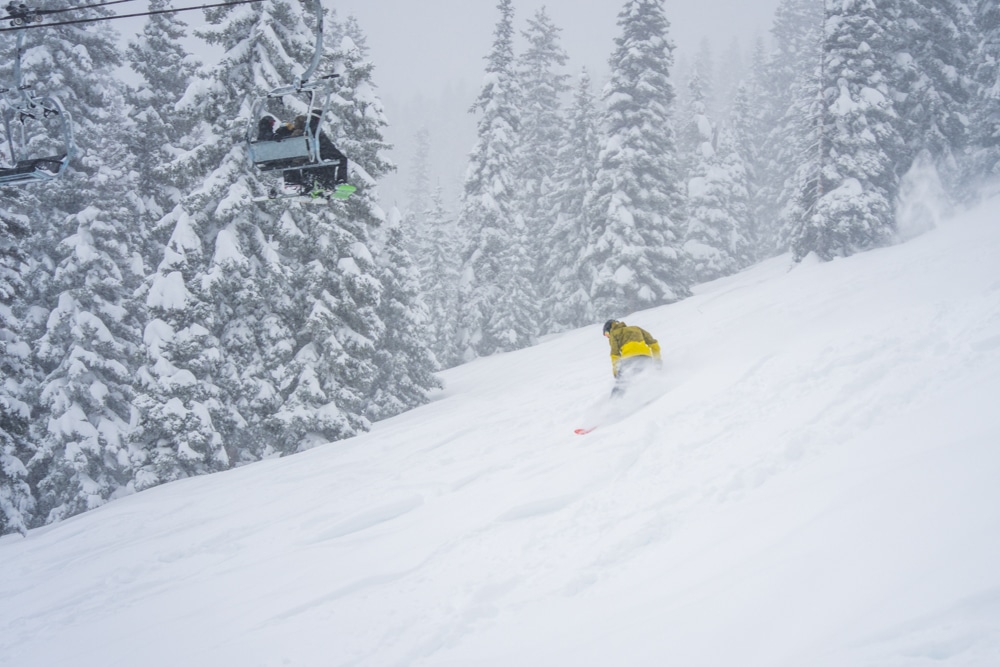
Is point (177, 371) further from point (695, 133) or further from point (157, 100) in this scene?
point (695, 133)

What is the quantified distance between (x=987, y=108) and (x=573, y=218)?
1783cm

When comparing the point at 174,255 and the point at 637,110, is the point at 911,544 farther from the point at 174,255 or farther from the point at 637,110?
the point at 637,110

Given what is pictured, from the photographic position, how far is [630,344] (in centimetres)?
1077

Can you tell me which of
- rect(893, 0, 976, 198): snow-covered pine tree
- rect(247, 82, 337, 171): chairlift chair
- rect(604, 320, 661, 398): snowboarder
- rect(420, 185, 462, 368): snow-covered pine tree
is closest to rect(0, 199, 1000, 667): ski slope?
rect(604, 320, 661, 398): snowboarder

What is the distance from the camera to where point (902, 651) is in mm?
3209

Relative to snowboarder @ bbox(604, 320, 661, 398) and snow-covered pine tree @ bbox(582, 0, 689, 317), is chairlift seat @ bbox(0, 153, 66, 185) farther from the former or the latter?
snow-covered pine tree @ bbox(582, 0, 689, 317)

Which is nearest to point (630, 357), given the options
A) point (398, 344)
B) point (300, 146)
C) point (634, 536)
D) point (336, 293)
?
point (634, 536)

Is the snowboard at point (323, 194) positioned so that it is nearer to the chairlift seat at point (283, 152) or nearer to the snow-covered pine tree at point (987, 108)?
the chairlift seat at point (283, 152)

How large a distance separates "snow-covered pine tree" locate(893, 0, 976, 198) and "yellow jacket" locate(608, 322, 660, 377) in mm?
18842

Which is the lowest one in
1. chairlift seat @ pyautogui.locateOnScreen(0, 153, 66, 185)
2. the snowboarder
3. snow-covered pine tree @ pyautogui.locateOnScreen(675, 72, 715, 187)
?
the snowboarder

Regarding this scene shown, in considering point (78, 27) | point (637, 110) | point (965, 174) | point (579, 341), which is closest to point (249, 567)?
point (579, 341)

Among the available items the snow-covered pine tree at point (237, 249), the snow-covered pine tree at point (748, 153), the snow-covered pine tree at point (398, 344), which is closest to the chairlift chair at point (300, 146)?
the snow-covered pine tree at point (237, 249)

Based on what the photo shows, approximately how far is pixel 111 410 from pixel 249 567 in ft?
44.2

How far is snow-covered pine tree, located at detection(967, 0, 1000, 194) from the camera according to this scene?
819 inches
